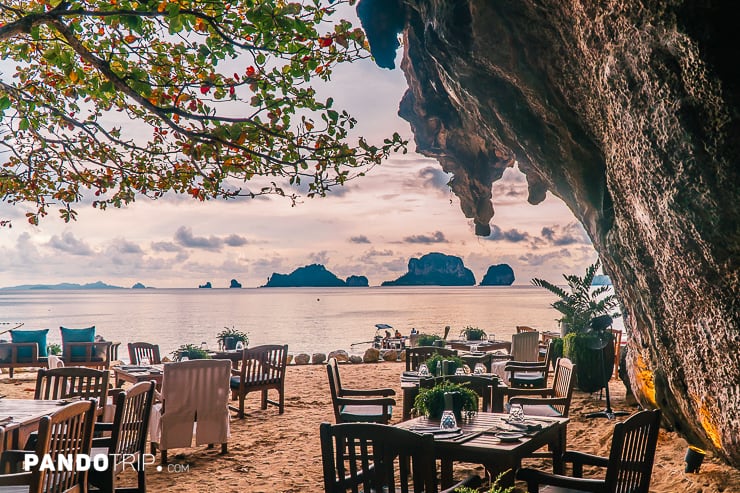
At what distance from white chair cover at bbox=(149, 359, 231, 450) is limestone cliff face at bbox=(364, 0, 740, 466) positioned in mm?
4331

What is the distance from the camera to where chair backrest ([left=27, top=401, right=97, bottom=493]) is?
2.87m

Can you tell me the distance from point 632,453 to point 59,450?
3208mm

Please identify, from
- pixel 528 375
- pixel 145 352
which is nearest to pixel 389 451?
pixel 528 375

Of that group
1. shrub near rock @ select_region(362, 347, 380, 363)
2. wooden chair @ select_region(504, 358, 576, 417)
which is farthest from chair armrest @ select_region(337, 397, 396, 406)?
shrub near rock @ select_region(362, 347, 380, 363)

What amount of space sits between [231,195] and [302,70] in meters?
1.15

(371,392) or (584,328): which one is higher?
(584,328)

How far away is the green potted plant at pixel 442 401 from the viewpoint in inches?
176

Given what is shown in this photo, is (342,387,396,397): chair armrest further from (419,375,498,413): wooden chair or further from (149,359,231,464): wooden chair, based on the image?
(149,359,231,464): wooden chair

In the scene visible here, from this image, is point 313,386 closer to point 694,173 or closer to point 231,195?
point 231,195

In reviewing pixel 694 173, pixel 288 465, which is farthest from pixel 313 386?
pixel 694 173

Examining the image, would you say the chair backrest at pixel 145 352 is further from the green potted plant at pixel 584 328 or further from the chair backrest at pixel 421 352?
the green potted plant at pixel 584 328

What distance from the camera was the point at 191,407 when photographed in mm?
6258

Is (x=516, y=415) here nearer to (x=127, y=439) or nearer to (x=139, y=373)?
(x=127, y=439)

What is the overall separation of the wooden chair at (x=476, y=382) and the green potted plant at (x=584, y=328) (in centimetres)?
351
